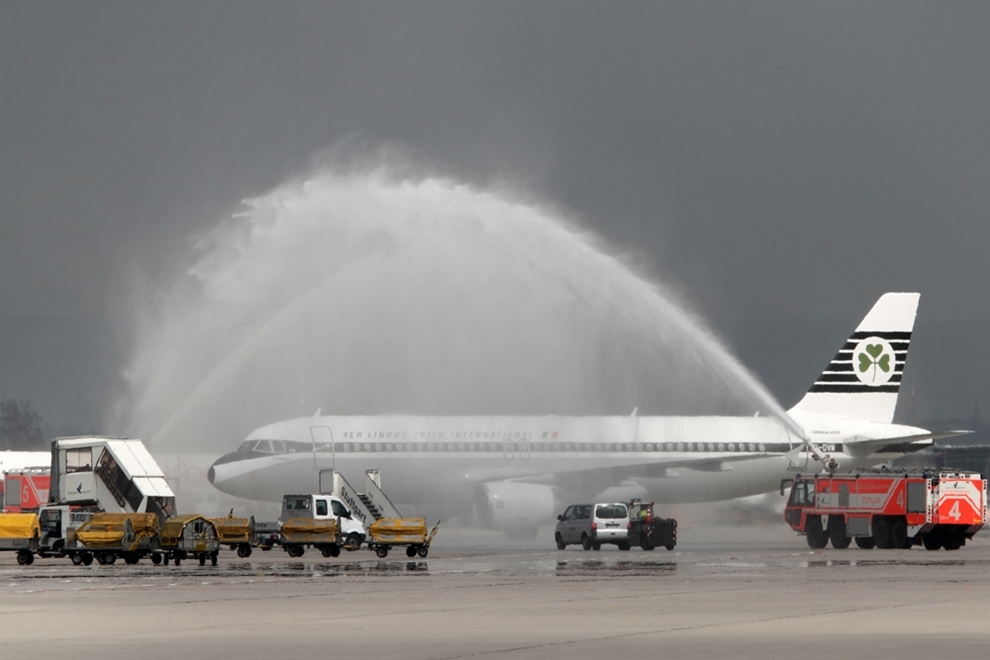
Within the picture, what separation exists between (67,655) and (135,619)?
5.39m

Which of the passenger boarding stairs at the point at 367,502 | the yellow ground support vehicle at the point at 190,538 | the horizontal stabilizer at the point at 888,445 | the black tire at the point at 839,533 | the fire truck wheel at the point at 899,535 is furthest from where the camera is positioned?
the horizontal stabilizer at the point at 888,445

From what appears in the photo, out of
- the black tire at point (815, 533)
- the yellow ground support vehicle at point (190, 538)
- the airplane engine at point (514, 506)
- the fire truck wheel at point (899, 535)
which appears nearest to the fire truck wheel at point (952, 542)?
the fire truck wheel at point (899, 535)

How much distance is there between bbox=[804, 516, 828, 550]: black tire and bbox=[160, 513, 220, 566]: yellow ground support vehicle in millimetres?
21611

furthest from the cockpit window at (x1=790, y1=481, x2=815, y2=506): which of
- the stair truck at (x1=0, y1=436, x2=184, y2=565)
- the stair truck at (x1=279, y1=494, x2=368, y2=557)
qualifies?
the stair truck at (x1=0, y1=436, x2=184, y2=565)

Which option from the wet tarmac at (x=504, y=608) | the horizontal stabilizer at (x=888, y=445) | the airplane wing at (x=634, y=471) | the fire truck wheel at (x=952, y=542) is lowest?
the wet tarmac at (x=504, y=608)

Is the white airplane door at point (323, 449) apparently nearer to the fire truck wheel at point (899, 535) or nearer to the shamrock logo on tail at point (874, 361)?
the fire truck wheel at point (899, 535)

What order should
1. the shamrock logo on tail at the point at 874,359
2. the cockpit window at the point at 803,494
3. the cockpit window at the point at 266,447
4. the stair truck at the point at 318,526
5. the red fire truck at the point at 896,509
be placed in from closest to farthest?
the stair truck at the point at 318,526 < the red fire truck at the point at 896,509 < the cockpit window at the point at 803,494 < the cockpit window at the point at 266,447 < the shamrock logo on tail at the point at 874,359

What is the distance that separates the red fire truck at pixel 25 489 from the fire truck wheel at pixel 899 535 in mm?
37704

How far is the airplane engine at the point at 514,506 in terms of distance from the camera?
60750mm

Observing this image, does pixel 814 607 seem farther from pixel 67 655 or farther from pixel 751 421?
pixel 751 421

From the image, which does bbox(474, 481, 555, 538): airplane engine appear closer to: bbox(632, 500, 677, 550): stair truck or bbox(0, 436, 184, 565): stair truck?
bbox(632, 500, 677, 550): stair truck

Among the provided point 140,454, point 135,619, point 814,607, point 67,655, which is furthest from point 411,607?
point 140,454

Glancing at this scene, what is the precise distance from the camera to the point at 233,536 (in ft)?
154

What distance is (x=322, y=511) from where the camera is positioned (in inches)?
1983
